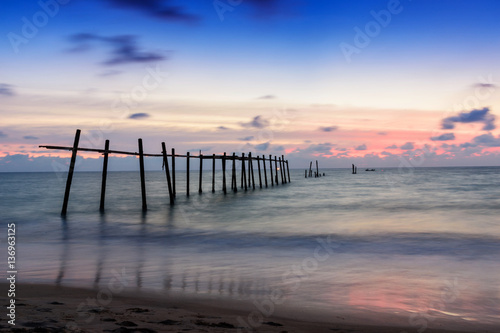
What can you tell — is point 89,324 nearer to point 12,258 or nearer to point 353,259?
point 12,258

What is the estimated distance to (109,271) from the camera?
304 inches

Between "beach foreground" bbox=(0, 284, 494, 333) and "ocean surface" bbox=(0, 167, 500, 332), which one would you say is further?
"ocean surface" bbox=(0, 167, 500, 332)

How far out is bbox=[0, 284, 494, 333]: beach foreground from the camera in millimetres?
4090

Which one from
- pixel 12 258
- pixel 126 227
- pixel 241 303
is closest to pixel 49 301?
pixel 241 303

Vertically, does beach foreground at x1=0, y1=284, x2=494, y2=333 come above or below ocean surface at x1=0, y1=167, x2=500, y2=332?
above

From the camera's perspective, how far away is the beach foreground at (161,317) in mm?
4090

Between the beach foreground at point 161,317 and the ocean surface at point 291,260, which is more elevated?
the beach foreground at point 161,317

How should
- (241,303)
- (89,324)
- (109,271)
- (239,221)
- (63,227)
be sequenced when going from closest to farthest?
(89,324) < (241,303) < (109,271) < (63,227) < (239,221)

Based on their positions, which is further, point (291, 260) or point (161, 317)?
point (291, 260)

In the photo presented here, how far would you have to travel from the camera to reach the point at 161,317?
454cm

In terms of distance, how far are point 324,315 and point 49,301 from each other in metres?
3.30

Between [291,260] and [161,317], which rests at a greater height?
[161,317]

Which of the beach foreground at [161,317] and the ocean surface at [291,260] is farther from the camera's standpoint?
the ocean surface at [291,260]

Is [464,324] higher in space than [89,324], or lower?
lower
